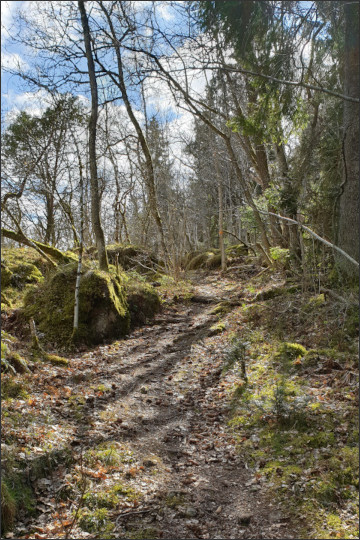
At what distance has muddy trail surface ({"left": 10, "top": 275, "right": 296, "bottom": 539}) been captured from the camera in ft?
11.2

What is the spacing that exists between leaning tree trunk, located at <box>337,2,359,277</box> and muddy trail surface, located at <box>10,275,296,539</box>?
321 cm

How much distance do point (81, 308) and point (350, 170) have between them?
6520 mm

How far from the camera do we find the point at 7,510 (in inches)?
126

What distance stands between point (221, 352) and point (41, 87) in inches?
265

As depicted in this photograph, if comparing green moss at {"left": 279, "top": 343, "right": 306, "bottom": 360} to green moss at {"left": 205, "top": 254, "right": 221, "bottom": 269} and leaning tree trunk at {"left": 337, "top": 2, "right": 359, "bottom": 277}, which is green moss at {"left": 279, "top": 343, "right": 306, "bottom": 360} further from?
green moss at {"left": 205, "top": 254, "right": 221, "bottom": 269}

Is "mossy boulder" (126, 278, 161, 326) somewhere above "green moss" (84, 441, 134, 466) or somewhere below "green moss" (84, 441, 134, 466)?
above

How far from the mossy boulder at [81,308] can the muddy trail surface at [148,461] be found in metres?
0.88

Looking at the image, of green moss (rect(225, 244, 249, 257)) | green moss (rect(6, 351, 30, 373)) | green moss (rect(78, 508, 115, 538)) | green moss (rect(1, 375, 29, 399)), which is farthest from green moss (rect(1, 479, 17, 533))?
green moss (rect(225, 244, 249, 257))

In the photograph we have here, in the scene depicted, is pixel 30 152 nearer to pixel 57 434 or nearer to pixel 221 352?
pixel 221 352

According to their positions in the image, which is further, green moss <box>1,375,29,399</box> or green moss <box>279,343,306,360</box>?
green moss <box>279,343,306,360</box>

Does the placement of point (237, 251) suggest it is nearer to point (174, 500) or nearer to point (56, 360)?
point (56, 360)

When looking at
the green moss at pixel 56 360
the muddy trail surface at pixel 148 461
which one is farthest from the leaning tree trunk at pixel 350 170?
the green moss at pixel 56 360

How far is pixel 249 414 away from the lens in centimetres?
554

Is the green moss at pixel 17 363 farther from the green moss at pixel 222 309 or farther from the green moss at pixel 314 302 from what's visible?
the green moss at pixel 222 309
